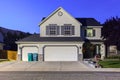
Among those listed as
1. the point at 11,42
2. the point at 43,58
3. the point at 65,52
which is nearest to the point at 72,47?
the point at 65,52

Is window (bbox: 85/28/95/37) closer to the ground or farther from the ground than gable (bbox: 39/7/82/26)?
closer to the ground

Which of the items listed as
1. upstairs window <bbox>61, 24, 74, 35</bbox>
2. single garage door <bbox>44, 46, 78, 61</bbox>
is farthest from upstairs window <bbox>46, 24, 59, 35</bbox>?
single garage door <bbox>44, 46, 78, 61</bbox>

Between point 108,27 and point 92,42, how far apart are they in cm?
437

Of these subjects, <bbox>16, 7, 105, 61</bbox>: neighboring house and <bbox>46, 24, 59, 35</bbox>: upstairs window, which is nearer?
<bbox>16, 7, 105, 61</bbox>: neighboring house

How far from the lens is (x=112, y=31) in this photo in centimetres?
5522

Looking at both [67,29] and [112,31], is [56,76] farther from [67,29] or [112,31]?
[67,29]

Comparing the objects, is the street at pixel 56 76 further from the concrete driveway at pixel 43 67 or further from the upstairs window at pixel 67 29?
the upstairs window at pixel 67 29

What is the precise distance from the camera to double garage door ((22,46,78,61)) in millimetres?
57250

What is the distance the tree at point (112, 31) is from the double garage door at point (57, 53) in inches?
210

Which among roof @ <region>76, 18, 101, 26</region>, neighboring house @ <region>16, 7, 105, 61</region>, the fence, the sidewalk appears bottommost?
the sidewalk

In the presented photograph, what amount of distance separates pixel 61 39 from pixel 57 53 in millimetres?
2286

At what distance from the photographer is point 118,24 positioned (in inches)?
2194

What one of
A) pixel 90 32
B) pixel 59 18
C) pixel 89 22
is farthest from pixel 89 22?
pixel 59 18

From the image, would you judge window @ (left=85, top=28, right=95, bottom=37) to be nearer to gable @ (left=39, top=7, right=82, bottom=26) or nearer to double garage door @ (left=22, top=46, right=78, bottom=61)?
gable @ (left=39, top=7, right=82, bottom=26)
